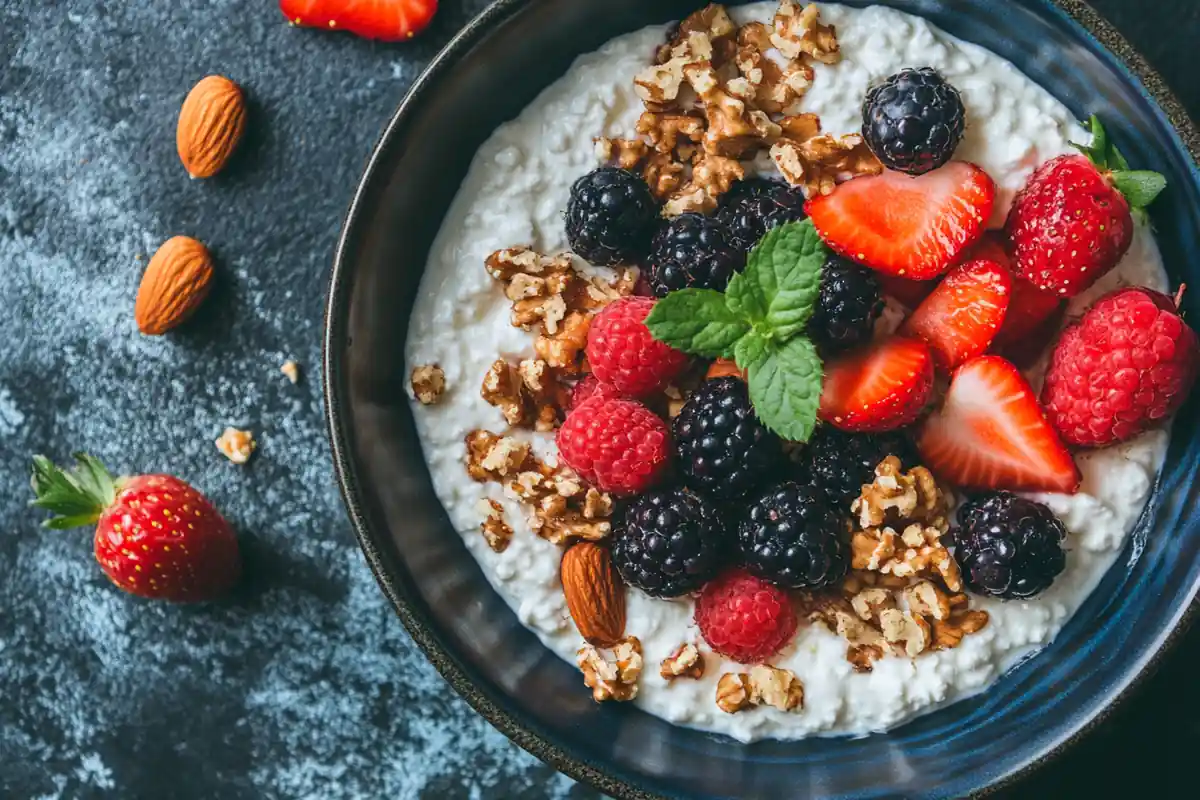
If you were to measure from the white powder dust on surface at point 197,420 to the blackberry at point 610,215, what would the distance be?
474mm

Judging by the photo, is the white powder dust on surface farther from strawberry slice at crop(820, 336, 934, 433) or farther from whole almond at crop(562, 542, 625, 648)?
strawberry slice at crop(820, 336, 934, 433)

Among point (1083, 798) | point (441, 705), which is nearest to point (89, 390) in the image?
point (441, 705)

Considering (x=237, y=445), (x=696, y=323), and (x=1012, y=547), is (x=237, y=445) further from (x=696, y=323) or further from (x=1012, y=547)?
(x=1012, y=547)

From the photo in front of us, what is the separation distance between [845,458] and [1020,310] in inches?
12.4

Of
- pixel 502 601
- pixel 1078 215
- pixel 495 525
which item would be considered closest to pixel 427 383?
pixel 495 525

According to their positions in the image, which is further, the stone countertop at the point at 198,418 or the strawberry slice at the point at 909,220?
the stone countertop at the point at 198,418

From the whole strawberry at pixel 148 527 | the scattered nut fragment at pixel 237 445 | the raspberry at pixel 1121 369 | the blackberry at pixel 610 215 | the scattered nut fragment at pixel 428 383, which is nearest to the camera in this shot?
the raspberry at pixel 1121 369

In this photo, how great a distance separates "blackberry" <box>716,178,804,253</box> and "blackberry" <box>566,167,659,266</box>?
11cm

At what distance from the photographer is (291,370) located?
76.0 inches

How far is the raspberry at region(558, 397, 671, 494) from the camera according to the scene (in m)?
1.56

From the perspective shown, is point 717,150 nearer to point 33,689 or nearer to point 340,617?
point 340,617

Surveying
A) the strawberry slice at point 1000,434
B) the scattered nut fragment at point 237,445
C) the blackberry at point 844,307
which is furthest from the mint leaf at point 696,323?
the scattered nut fragment at point 237,445

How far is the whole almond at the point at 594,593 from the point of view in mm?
1623

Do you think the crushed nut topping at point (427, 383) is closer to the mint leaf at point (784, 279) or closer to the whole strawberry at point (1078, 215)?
the mint leaf at point (784, 279)
